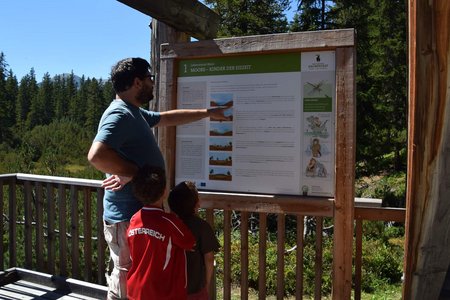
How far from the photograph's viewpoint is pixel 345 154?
8.45 ft

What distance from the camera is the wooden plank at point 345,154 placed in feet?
8.39

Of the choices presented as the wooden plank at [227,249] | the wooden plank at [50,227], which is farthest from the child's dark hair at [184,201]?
the wooden plank at [50,227]

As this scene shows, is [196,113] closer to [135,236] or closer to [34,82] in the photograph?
[135,236]

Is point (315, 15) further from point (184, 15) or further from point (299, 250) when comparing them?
point (299, 250)

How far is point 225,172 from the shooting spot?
293 cm

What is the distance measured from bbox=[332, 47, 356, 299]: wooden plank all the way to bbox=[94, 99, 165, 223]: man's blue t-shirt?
1.03m

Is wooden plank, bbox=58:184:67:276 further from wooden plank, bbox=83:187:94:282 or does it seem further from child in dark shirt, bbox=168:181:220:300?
child in dark shirt, bbox=168:181:220:300

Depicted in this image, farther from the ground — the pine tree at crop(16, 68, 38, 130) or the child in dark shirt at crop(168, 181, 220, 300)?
the pine tree at crop(16, 68, 38, 130)

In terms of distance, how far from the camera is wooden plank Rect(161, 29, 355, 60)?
2.59 m

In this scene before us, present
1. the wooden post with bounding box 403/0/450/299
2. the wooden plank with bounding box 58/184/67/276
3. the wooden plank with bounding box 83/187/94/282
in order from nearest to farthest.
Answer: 1. the wooden post with bounding box 403/0/450/299
2. the wooden plank with bounding box 83/187/94/282
3. the wooden plank with bounding box 58/184/67/276

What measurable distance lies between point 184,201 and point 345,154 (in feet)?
3.11

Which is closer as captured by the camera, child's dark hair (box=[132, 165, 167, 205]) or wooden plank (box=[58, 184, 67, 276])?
child's dark hair (box=[132, 165, 167, 205])

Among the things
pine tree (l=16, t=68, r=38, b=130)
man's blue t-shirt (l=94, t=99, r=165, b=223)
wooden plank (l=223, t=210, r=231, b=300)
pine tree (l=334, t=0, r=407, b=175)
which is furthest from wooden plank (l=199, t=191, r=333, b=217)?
pine tree (l=16, t=68, r=38, b=130)

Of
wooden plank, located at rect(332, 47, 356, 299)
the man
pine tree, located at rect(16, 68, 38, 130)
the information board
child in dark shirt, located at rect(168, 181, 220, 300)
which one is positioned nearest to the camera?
the man
